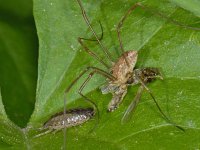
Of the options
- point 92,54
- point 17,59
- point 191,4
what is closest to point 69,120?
point 92,54

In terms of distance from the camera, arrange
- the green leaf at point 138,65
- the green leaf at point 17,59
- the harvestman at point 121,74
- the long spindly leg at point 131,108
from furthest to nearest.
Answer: the green leaf at point 17,59 → the harvestman at point 121,74 → the long spindly leg at point 131,108 → the green leaf at point 138,65

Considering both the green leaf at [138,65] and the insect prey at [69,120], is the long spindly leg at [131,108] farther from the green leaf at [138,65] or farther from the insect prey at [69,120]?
the insect prey at [69,120]

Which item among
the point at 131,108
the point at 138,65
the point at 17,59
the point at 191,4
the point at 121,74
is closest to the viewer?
the point at 191,4

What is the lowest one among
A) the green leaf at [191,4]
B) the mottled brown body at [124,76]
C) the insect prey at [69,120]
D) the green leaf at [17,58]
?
the green leaf at [17,58]

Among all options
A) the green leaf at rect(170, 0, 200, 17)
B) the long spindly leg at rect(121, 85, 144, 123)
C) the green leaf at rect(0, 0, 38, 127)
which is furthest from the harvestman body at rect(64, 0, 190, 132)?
the green leaf at rect(0, 0, 38, 127)

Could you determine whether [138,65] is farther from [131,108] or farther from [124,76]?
[131,108]

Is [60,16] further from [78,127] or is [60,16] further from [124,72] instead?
[78,127]

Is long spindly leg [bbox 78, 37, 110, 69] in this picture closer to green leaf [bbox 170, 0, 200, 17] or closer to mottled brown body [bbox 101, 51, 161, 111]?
mottled brown body [bbox 101, 51, 161, 111]

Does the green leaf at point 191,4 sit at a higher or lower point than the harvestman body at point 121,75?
higher

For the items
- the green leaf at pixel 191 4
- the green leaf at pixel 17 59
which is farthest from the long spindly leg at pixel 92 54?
the green leaf at pixel 191 4

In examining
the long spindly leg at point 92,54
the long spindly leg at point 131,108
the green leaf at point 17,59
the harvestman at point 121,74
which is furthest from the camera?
the green leaf at point 17,59

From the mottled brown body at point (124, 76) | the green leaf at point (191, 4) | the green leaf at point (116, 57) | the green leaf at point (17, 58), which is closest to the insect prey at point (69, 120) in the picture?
the green leaf at point (116, 57)

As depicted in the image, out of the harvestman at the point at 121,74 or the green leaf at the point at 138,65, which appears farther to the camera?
the harvestman at the point at 121,74
